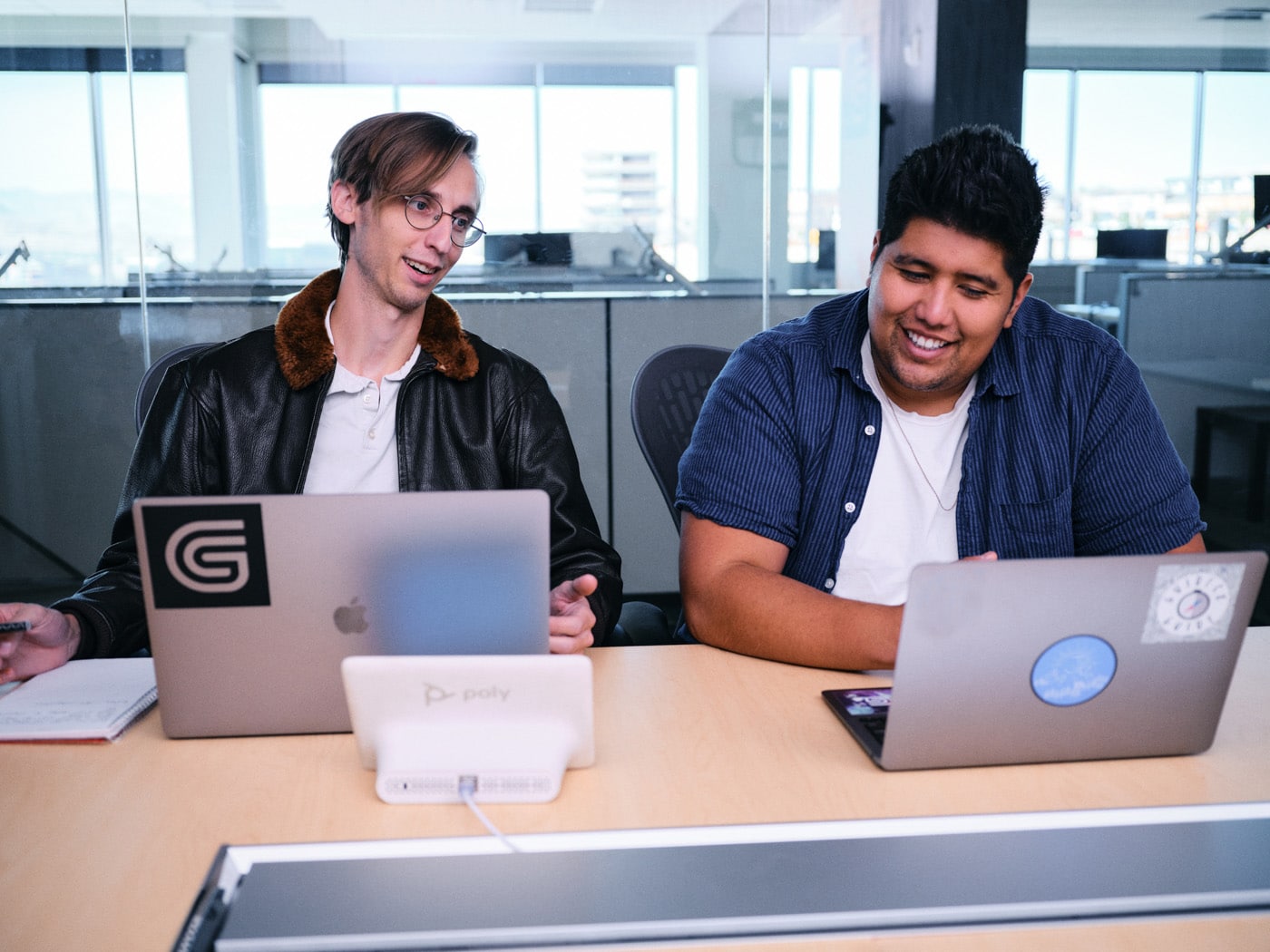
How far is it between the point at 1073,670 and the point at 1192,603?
12 cm

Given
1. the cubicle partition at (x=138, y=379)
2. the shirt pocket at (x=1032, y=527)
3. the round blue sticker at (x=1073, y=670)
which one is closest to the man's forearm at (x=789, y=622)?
the round blue sticker at (x=1073, y=670)

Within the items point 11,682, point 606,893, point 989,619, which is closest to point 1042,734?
point 989,619

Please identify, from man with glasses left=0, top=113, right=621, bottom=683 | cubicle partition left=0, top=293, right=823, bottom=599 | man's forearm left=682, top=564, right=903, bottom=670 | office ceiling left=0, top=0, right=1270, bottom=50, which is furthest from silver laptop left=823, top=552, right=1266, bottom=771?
office ceiling left=0, top=0, right=1270, bottom=50

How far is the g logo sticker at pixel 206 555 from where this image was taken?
1.03 meters

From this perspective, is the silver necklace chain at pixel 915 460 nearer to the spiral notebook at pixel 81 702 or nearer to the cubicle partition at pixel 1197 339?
the spiral notebook at pixel 81 702

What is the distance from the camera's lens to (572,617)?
4.70 ft

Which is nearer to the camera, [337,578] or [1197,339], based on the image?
[337,578]

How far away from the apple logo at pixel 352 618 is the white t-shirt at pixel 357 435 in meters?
0.74

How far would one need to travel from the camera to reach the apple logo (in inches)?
41.9

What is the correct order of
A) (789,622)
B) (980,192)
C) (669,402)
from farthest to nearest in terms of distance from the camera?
(669,402)
(980,192)
(789,622)

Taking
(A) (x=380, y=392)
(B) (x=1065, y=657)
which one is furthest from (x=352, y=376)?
(B) (x=1065, y=657)

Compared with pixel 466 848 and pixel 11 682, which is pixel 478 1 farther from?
pixel 466 848

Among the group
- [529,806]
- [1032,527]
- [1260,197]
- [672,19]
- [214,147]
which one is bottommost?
[529,806]

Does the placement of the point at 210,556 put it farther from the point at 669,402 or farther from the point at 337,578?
the point at 669,402
